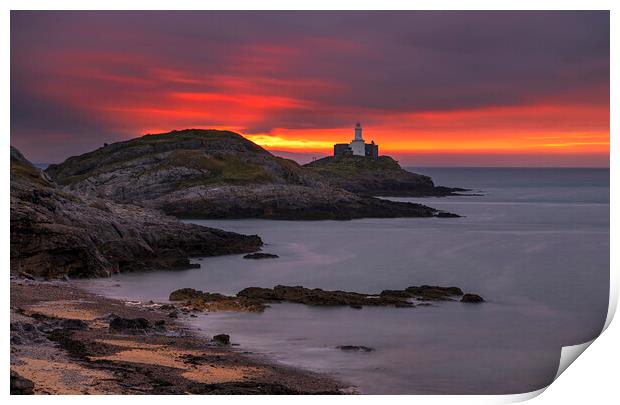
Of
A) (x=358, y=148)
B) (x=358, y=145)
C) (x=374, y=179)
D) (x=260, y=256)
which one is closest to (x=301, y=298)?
(x=260, y=256)

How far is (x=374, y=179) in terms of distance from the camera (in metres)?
72.9

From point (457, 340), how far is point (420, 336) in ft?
2.27

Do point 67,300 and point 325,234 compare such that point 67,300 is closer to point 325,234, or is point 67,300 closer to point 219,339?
point 219,339

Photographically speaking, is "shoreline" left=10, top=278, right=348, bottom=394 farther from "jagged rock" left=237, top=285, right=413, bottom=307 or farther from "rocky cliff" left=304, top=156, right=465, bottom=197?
"rocky cliff" left=304, top=156, right=465, bottom=197

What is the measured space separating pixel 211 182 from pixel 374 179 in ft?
93.9

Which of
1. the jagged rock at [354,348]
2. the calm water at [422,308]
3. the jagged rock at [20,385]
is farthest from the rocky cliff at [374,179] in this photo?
the jagged rock at [20,385]

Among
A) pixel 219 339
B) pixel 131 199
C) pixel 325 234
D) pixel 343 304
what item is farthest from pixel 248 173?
pixel 219 339

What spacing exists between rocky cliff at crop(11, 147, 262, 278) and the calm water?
866mm

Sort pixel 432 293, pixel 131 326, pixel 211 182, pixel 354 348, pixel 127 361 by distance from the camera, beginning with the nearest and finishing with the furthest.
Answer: pixel 127 361 → pixel 131 326 → pixel 354 348 → pixel 432 293 → pixel 211 182

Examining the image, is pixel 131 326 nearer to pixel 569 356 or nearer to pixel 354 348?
pixel 354 348

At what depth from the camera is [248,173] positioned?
49.0m

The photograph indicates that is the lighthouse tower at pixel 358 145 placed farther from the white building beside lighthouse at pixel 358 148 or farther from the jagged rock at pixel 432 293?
the jagged rock at pixel 432 293

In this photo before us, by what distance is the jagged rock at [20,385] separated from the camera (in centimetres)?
906

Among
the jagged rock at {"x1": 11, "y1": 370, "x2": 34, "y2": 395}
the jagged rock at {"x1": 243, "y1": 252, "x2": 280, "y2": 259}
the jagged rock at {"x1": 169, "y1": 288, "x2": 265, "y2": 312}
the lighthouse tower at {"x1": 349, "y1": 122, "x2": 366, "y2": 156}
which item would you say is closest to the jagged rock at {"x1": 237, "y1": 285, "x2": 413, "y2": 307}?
the jagged rock at {"x1": 169, "y1": 288, "x2": 265, "y2": 312}
